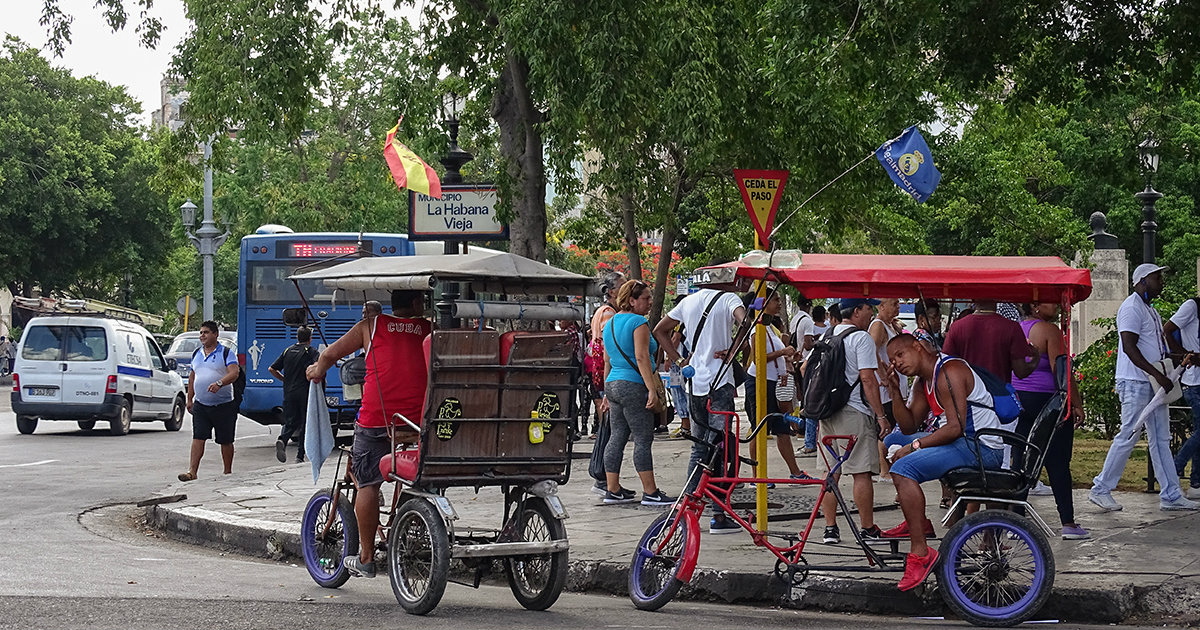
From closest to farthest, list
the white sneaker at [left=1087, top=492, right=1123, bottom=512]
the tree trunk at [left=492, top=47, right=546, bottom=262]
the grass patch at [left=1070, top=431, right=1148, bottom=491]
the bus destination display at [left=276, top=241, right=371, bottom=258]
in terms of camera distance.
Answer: the white sneaker at [left=1087, top=492, right=1123, bottom=512], the grass patch at [left=1070, top=431, right=1148, bottom=491], the tree trunk at [left=492, top=47, right=546, bottom=262], the bus destination display at [left=276, top=241, right=371, bottom=258]

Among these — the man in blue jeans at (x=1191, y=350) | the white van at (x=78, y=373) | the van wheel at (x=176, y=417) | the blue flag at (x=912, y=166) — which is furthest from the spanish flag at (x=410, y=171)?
the van wheel at (x=176, y=417)

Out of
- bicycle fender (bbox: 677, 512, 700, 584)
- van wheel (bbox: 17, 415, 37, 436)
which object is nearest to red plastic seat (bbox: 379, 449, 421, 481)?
bicycle fender (bbox: 677, 512, 700, 584)

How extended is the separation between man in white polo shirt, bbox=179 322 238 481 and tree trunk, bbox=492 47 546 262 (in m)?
3.36

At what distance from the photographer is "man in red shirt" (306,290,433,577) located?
27.3ft

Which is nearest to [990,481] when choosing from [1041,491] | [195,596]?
[195,596]

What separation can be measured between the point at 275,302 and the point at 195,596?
14.3 m

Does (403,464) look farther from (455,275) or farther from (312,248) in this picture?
(312,248)

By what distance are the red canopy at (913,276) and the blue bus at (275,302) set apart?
13621 mm

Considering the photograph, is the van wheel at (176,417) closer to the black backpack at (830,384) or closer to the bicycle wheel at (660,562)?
the black backpack at (830,384)

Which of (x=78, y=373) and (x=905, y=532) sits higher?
(x=78, y=373)

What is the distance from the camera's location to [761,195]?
980cm

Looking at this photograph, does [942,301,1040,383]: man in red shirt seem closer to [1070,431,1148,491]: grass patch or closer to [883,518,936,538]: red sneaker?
[883,518,936,538]: red sneaker

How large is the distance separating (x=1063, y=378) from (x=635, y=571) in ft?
11.0

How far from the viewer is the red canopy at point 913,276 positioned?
27.7 feet
